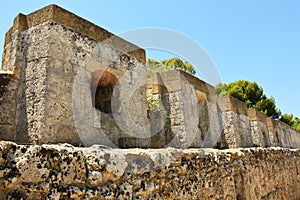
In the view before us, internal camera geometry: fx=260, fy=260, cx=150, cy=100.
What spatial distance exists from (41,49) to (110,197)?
1.99 metres

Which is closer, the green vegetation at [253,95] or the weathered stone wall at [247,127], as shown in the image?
the weathered stone wall at [247,127]

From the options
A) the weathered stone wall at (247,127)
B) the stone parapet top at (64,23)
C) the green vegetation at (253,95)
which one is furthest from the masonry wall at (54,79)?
the green vegetation at (253,95)

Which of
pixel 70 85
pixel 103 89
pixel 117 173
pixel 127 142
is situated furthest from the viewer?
pixel 103 89

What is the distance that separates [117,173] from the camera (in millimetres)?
2096

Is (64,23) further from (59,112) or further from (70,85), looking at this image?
(59,112)

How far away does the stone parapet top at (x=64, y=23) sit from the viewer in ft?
10.4

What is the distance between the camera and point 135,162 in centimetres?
233

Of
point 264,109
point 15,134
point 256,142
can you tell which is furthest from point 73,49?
point 264,109

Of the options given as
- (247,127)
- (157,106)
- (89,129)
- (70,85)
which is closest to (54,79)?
(70,85)

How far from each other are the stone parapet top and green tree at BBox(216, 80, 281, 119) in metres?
21.0

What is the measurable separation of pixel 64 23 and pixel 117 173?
6.83ft

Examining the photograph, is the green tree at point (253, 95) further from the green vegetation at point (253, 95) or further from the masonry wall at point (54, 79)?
the masonry wall at point (54, 79)

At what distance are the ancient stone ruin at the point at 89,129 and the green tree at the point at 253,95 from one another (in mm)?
18934

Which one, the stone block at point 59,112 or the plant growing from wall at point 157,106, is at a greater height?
the plant growing from wall at point 157,106
